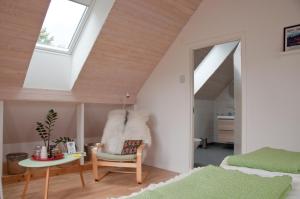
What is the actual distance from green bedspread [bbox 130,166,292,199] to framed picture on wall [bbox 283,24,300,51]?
187cm

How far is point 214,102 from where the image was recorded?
6551mm

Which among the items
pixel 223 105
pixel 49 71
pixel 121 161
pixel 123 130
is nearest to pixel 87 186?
pixel 121 161

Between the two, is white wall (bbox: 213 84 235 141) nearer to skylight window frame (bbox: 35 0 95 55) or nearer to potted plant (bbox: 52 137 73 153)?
potted plant (bbox: 52 137 73 153)

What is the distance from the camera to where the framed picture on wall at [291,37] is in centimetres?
263

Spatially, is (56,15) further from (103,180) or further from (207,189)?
(207,189)

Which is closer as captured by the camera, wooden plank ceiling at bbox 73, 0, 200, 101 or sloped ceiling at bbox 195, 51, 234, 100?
wooden plank ceiling at bbox 73, 0, 200, 101

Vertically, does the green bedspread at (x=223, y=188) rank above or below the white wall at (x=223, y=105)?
below

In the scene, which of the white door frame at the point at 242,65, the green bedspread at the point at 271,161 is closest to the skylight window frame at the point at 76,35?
the white door frame at the point at 242,65

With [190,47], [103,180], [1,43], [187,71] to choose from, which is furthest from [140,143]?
[1,43]

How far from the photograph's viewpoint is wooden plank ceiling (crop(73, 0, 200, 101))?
3.10m

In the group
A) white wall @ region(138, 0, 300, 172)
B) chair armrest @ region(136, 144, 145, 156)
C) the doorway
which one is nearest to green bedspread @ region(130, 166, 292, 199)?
white wall @ region(138, 0, 300, 172)

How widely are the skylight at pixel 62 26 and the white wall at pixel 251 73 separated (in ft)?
4.67

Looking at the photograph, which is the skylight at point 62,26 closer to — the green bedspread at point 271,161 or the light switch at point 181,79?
the light switch at point 181,79

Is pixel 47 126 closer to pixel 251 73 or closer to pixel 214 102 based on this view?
pixel 251 73
